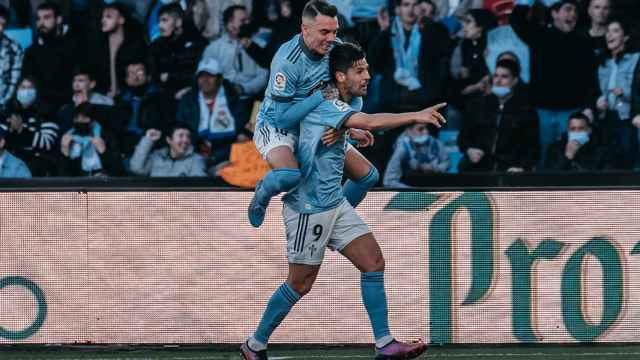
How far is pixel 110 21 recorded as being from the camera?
9992 millimetres

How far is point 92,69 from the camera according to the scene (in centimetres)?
999

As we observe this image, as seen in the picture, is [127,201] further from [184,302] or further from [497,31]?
[497,31]

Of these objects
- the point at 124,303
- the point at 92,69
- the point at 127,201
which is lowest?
the point at 124,303

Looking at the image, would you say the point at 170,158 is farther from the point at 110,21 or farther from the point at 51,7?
the point at 51,7

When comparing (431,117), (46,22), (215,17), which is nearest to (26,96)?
(46,22)

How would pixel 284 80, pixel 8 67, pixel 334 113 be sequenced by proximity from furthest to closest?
pixel 8 67
pixel 284 80
pixel 334 113

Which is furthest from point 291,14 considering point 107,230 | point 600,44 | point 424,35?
point 107,230

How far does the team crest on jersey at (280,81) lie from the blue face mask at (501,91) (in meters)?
4.12

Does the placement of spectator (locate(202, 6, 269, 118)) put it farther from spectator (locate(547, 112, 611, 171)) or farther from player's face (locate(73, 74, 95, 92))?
spectator (locate(547, 112, 611, 171))

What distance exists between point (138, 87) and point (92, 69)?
43 centimetres

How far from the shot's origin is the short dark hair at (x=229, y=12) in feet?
32.6

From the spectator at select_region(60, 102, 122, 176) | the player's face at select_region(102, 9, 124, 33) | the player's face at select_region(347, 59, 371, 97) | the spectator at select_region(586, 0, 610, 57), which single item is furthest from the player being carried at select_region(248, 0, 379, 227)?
the spectator at select_region(586, 0, 610, 57)

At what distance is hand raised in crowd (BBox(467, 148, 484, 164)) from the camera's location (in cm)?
939

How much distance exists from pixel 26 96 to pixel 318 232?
15.8ft
